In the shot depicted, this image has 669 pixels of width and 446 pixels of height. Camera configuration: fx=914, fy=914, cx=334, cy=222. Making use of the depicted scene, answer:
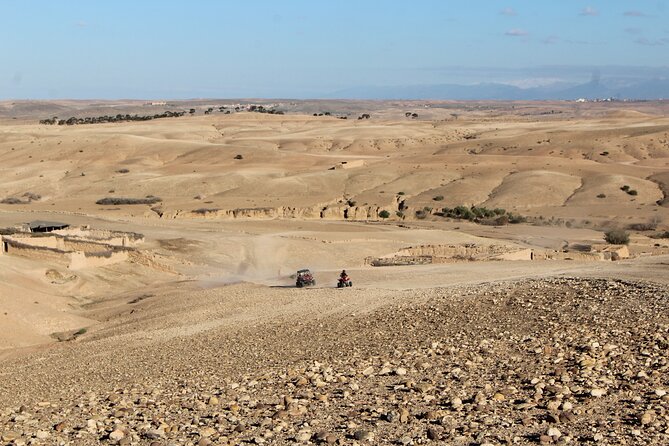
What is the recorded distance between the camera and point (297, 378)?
42.3 ft

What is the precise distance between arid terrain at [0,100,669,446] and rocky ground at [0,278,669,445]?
0.05 metres

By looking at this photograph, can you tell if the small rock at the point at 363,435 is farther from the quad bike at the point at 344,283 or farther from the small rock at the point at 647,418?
the quad bike at the point at 344,283

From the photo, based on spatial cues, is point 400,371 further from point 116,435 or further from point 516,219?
point 516,219

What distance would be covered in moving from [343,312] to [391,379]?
661cm

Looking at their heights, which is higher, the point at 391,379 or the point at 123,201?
the point at 391,379

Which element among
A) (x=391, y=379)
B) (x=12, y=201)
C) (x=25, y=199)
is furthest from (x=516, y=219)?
(x=391, y=379)

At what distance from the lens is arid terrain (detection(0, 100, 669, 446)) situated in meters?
10.6

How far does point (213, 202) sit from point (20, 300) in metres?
33.6

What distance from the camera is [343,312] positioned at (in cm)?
1898

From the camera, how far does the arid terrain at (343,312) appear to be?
34.6ft

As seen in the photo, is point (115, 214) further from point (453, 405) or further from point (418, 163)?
point (453, 405)

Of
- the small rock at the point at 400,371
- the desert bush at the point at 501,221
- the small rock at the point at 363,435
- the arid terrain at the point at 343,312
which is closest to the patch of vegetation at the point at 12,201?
the arid terrain at the point at 343,312

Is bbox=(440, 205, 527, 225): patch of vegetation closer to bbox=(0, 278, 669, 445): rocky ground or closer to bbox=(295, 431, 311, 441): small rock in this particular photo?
bbox=(0, 278, 669, 445): rocky ground

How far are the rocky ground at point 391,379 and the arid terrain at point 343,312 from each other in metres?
0.05
